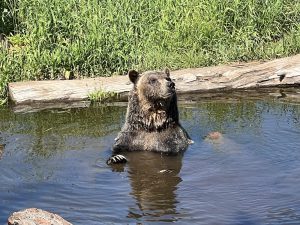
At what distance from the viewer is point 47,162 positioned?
7207 mm

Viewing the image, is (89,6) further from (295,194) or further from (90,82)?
(295,194)

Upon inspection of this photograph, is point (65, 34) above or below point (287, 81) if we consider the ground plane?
above

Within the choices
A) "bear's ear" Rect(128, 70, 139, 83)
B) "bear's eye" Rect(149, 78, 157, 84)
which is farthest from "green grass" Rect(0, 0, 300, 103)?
"bear's eye" Rect(149, 78, 157, 84)

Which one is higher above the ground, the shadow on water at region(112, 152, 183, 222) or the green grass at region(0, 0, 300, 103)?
the green grass at region(0, 0, 300, 103)

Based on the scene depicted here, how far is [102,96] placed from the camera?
32.4 feet

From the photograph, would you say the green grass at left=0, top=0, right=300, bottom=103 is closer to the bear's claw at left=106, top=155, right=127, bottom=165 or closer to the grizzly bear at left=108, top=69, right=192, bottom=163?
the grizzly bear at left=108, top=69, right=192, bottom=163

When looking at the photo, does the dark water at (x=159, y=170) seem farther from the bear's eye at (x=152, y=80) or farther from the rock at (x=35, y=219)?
the rock at (x=35, y=219)

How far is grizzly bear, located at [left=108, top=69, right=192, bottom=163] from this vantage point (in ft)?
24.2

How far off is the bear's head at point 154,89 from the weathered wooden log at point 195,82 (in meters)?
2.51

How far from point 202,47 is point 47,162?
476cm

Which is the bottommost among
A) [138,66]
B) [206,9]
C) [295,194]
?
[295,194]

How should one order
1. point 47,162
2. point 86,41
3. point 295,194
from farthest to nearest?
point 86,41 → point 47,162 → point 295,194

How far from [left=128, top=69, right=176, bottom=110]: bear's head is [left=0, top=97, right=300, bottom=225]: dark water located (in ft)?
Answer: 1.79

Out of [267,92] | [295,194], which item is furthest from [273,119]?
[295,194]
